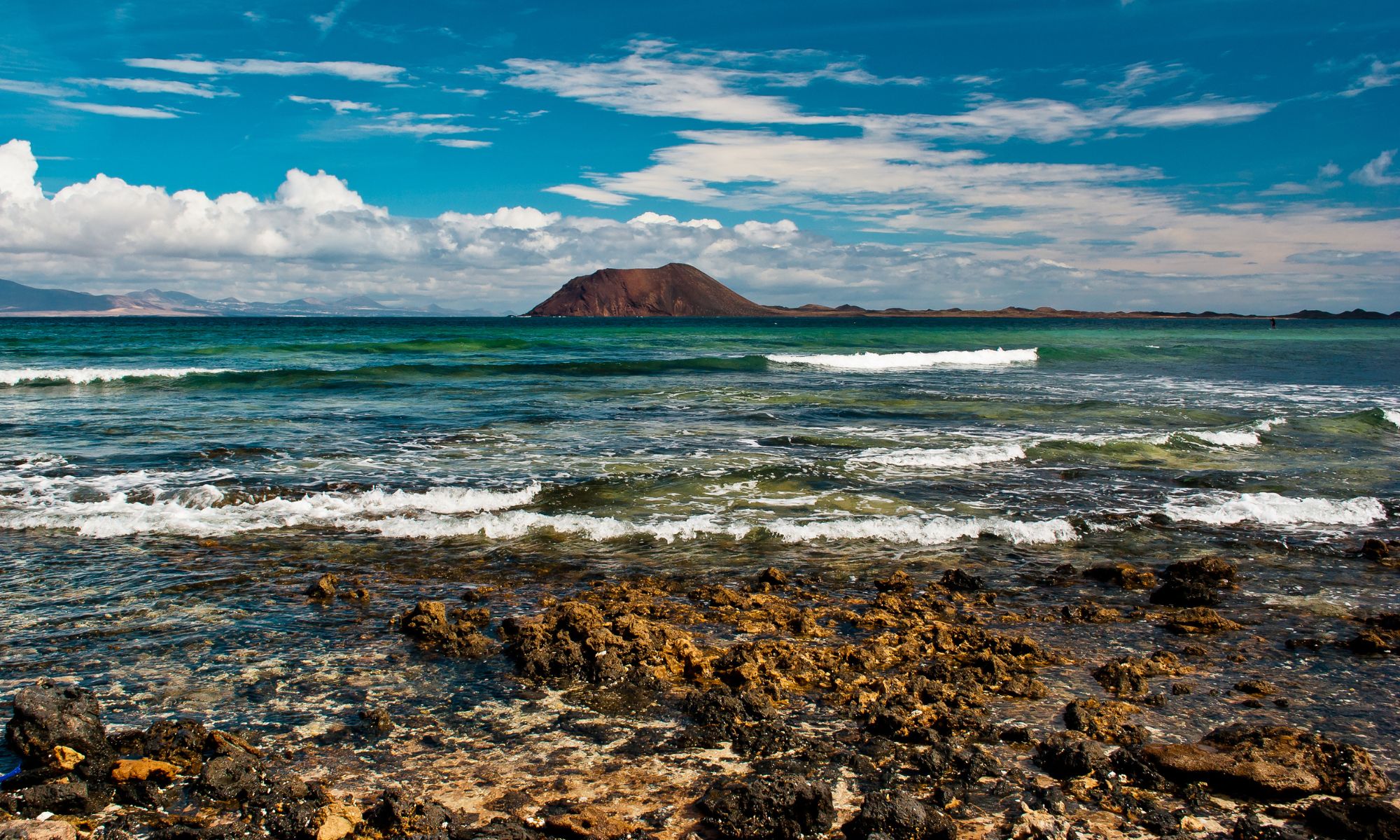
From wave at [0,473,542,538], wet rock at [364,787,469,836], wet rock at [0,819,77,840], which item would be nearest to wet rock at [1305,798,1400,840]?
wet rock at [364,787,469,836]

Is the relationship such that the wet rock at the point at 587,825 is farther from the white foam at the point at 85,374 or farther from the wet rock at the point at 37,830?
the white foam at the point at 85,374

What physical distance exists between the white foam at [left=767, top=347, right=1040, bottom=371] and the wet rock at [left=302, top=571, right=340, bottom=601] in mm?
32443

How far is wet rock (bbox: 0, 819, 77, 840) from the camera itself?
3.52 meters

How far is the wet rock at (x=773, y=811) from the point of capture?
12.3 feet

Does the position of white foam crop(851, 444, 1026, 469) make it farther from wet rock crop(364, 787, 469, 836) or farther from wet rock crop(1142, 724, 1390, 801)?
wet rock crop(364, 787, 469, 836)

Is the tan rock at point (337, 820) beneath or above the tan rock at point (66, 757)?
beneath

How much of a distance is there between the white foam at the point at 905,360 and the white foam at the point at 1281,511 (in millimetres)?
27282

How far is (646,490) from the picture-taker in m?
11.2

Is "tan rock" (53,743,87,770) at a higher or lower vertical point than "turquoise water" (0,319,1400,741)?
lower

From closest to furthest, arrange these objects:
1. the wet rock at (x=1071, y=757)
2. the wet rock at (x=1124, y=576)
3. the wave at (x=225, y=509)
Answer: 1. the wet rock at (x=1071, y=757)
2. the wet rock at (x=1124, y=576)
3. the wave at (x=225, y=509)

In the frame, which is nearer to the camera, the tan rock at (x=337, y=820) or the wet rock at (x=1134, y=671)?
the tan rock at (x=337, y=820)

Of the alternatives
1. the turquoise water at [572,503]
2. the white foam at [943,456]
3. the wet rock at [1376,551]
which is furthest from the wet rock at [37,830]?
the white foam at [943,456]

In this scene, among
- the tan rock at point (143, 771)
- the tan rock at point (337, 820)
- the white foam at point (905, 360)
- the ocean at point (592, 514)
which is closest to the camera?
the tan rock at point (337, 820)

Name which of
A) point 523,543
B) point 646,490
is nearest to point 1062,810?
point 523,543
